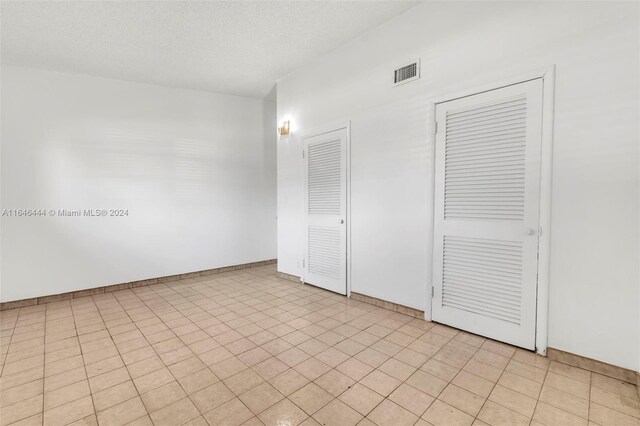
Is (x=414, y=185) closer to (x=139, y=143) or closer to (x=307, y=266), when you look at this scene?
(x=307, y=266)

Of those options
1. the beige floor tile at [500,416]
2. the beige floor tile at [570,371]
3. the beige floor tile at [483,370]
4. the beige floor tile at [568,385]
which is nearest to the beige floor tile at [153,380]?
the beige floor tile at [500,416]

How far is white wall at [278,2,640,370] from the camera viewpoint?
2035mm

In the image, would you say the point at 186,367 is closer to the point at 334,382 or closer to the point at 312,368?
the point at 312,368

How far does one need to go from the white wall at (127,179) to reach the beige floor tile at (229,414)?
3.67m

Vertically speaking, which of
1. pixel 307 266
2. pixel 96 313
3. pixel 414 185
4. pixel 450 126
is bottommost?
pixel 96 313

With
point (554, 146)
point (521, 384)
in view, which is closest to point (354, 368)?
point (521, 384)

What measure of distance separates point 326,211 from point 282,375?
2350 mm

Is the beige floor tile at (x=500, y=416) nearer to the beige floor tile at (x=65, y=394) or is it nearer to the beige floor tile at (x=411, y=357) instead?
the beige floor tile at (x=411, y=357)

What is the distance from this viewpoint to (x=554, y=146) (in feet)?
7.50

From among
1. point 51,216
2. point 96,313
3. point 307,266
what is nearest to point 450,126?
point 307,266

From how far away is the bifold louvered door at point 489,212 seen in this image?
2414 millimetres

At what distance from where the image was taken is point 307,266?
4555 mm

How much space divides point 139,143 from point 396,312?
4.51 m

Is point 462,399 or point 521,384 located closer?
point 462,399
